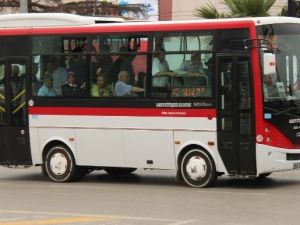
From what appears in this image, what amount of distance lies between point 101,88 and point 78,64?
748 millimetres

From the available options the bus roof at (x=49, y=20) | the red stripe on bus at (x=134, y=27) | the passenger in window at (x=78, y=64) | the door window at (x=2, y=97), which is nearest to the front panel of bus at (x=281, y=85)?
the red stripe on bus at (x=134, y=27)

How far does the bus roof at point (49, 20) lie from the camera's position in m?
15.5

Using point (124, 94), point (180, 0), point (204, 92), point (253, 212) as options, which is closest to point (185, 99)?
point (204, 92)

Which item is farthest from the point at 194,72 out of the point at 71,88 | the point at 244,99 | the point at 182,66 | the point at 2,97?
the point at 2,97

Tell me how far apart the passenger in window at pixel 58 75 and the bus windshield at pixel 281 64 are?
4.25 m

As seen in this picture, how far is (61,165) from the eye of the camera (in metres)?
15.6

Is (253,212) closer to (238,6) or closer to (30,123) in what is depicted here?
(30,123)

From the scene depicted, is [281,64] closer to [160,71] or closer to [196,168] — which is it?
[160,71]

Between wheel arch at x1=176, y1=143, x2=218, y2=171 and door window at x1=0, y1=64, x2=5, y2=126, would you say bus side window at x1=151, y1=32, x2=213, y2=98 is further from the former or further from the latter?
door window at x1=0, y1=64, x2=5, y2=126

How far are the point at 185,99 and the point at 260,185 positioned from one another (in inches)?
86.8

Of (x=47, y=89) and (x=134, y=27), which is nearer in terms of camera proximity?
(x=134, y=27)

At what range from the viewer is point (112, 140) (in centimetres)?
1490

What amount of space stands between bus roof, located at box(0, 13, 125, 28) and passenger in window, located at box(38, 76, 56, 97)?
3.83 feet

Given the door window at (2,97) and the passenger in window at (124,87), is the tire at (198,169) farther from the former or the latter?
the door window at (2,97)
